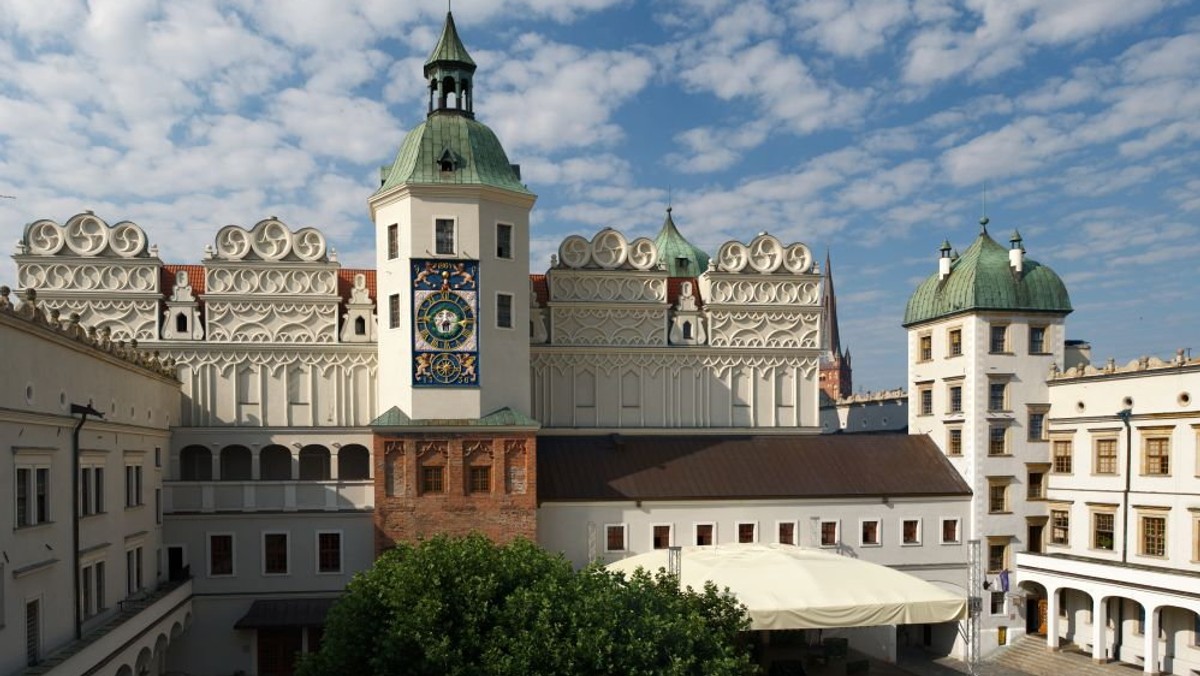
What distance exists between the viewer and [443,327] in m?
33.2

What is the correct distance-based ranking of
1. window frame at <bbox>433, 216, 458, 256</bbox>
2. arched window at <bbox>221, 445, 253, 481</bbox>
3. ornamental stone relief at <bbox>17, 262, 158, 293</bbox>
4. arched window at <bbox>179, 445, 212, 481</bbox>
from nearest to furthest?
window frame at <bbox>433, 216, 458, 256</bbox>, ornamental stone relief at <bbox>17, 262, 158, 293</bbox>, arched window at <bbox>179, 445, 212, 481</bbox>, arched window at <bbox>221, 445, 253, 481</bbox>

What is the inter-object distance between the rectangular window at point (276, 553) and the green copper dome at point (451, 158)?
14345mm

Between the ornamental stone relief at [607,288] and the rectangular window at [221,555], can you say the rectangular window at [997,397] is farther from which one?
the rectangular window at [221,555]

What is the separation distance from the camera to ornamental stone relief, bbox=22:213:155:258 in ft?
112

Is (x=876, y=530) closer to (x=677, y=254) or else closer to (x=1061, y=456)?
(x=1061, y=456)

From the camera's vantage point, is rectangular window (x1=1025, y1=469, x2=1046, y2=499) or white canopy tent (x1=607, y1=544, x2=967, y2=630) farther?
rectangular window (x1=1025, y1=469, x2=1046, y2=499)

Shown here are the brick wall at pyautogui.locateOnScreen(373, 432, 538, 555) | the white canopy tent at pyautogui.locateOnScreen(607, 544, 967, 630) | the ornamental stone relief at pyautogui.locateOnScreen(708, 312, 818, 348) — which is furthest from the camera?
the ornamental stone relief at pyautogui.locateOnScreen(708, 312, 818, 348)

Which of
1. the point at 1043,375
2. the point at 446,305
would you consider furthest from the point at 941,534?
the point at 446,305

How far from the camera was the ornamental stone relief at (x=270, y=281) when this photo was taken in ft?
117

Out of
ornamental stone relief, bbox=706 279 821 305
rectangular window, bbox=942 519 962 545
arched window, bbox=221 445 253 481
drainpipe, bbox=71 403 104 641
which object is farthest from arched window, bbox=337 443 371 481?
Answer: rectangular window, bbox=942 519 962 545

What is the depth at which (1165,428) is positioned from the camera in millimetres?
33594

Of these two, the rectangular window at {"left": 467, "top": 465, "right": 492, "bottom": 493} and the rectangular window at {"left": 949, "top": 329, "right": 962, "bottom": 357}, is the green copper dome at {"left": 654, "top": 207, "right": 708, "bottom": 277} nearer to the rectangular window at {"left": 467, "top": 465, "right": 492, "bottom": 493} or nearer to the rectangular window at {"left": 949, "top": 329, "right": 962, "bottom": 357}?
the rectangular window at {"left": 949, "top": 329, "right": 962, "bottom": 357}

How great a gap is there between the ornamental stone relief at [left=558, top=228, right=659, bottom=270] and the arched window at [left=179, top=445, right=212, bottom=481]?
1721 centimetres

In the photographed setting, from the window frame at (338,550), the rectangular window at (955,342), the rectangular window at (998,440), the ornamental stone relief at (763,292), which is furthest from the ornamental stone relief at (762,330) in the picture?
the window frame at (338,550)
